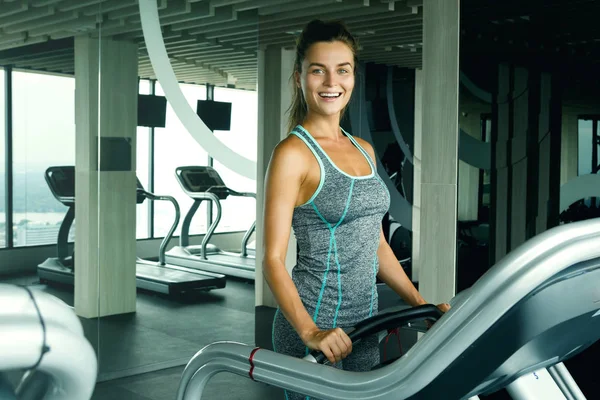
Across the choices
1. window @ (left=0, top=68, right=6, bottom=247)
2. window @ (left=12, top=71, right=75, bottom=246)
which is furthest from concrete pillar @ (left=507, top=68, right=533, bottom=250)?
window @ (left=0, top=68, right=6, bottom=247)

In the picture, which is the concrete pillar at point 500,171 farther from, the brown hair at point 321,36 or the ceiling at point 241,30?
the brown hair at point 321,36

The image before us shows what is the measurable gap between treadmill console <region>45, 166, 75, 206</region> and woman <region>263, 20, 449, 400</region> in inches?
109

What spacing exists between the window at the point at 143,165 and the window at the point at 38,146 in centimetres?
44

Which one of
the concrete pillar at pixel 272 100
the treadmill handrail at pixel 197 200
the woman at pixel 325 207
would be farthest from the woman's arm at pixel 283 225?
the concrete pillar at pixel 272 100

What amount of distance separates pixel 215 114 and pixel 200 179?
0.45 m

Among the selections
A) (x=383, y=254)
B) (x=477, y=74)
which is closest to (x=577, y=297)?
(x=383, y=254)

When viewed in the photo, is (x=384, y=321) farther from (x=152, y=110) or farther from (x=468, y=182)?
(x=152, y=110)

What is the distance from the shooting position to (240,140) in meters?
5.04

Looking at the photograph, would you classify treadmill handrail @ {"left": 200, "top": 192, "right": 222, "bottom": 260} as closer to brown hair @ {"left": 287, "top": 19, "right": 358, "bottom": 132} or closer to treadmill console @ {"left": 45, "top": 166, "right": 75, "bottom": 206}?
treadmill console @ {"left": 45, "top": 166, "right": 75, "bottom": 206}

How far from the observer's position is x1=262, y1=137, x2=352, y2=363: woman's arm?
1.36 meters

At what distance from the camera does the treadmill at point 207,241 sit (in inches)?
183

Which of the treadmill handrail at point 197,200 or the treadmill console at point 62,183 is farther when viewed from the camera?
the treadmill handrail at point 197,200

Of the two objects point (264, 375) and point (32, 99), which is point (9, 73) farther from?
point (264, 375)

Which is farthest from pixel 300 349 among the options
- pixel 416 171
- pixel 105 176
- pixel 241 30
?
pixel 416 171
